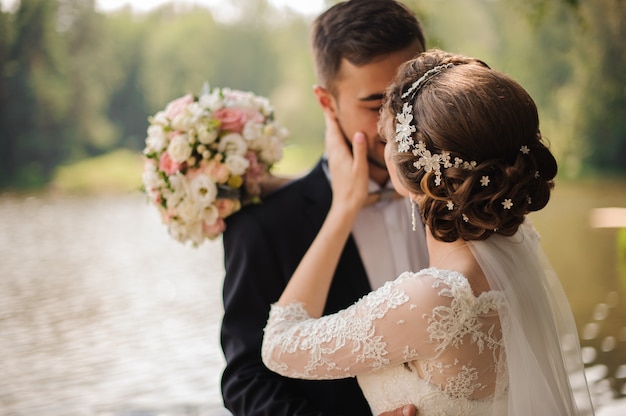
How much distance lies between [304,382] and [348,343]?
0.55 m

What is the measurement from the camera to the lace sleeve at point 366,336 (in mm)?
1603

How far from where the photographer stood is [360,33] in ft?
7.24

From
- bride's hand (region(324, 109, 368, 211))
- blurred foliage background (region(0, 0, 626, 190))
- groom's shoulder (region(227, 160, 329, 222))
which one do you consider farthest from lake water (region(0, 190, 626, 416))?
blurred foliage background (region(0, 0, 626, 190))

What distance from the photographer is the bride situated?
161cm

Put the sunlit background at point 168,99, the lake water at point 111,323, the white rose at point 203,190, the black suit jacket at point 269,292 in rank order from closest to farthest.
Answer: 1. the black suit jacket at point 269,292
2. the white rose at point 203,190
3. the lake water at point 111,323
4. the sunlit background at point 168,99

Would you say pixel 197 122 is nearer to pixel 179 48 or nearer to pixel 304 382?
pixel 304 382

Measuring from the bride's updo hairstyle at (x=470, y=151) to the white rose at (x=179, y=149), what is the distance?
2.49ft

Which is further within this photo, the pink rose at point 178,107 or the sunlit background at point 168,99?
the sunlit background at point 168,99

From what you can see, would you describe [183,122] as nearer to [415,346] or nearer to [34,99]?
[415,346]

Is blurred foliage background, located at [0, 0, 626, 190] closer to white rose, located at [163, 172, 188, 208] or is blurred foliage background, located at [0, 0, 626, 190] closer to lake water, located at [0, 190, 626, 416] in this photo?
lake water, located at [0, 190, 626, 416]

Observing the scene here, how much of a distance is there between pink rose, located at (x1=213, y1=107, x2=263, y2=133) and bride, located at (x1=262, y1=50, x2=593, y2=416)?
0.66m

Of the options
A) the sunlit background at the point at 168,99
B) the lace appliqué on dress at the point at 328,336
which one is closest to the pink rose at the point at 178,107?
the lace appliqué on dress at the point at 328,336

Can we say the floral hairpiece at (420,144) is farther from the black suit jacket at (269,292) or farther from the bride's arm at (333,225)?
the black suit jacket at (269,292)

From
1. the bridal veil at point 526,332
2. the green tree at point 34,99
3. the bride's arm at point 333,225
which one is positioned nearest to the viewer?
the bridal veil at point 526,332
